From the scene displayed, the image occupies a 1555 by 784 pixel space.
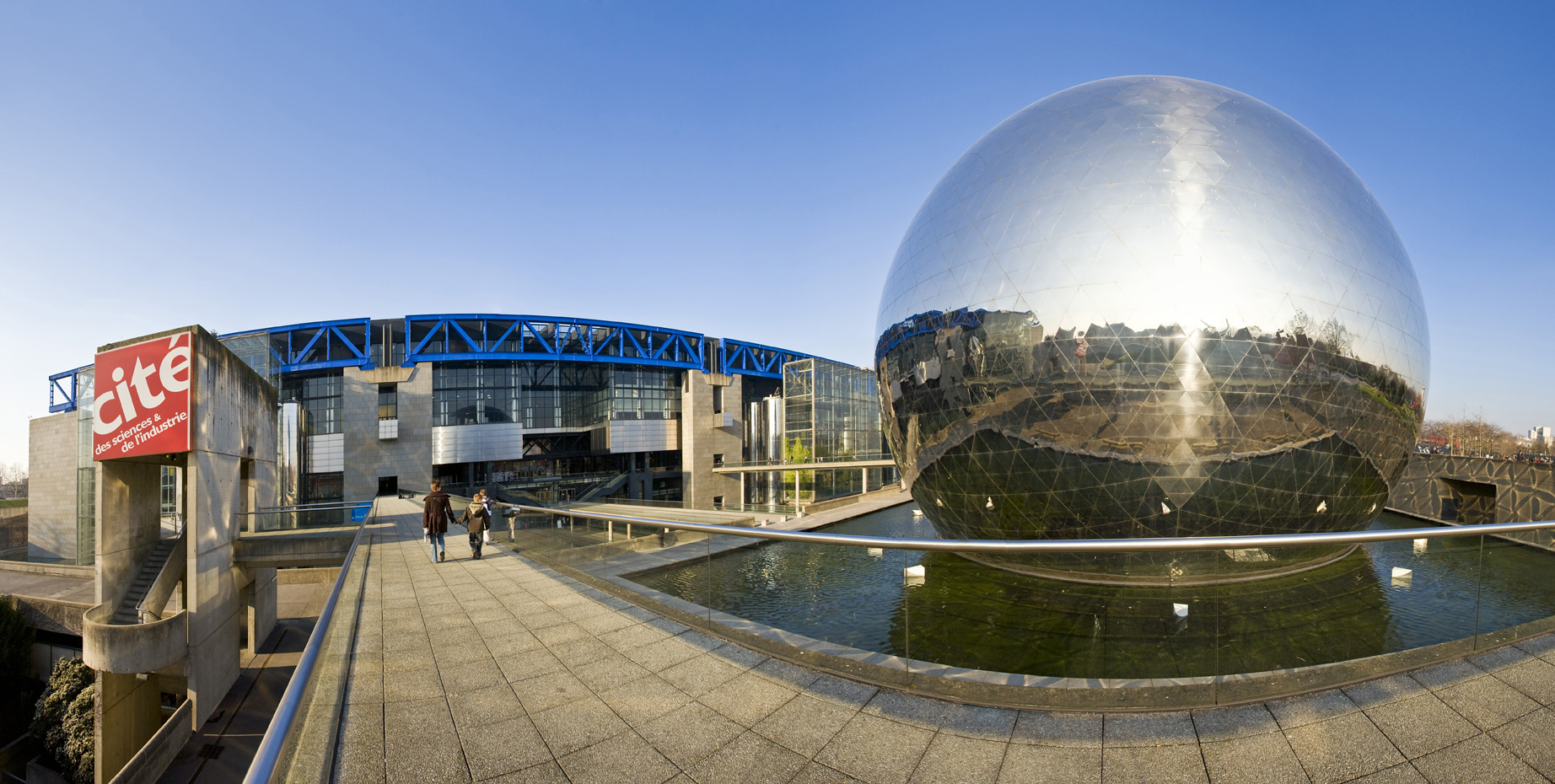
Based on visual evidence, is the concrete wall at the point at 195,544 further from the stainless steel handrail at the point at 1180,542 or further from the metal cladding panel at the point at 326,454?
the metal cladding panel at the point at 326,454

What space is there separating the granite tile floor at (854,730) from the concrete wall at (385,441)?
43.5 meters

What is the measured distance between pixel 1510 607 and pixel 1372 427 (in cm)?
467

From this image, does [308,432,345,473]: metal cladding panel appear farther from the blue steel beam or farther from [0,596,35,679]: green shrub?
[0,596,35,679]: green shrub

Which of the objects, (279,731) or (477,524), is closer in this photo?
(279,731)

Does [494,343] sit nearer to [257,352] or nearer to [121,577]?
[257,352]

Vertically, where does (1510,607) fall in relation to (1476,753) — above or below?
above

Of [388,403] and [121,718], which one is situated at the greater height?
[388,403]

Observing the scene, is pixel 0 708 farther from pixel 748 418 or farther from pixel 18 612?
pixel 748 418

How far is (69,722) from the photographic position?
17.2 m

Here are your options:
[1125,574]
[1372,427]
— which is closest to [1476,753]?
[1125,574]

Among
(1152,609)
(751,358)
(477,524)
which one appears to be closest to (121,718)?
(477,524)

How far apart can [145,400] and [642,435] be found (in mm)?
37553

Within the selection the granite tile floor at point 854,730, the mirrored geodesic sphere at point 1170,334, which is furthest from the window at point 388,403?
the mirrored geodesic sphere at point 1170,334

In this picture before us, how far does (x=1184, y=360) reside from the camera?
7379mm
